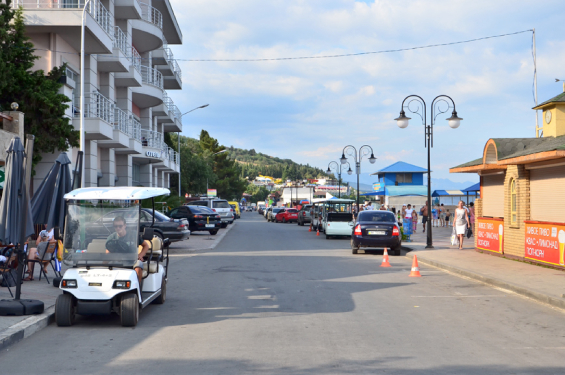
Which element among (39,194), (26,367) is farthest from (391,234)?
(26,367)

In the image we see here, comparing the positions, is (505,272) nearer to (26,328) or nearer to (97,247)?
(97,247)

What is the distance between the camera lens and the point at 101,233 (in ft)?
27.5

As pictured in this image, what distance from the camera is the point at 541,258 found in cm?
1525

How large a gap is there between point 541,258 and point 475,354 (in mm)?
10140

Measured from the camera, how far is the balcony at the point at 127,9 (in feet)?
96.1

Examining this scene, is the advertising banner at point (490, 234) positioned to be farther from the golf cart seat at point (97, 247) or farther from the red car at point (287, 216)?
the red car at point (287, 216)

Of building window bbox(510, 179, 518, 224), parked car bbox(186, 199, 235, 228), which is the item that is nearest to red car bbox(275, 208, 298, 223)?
parked car bbox(186, 199, 235, 228)

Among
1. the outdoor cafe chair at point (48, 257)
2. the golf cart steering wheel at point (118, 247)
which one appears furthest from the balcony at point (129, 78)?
the golf cart steering wheel at point (118, 247)

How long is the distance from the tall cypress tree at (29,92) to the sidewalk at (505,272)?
13.5 meters

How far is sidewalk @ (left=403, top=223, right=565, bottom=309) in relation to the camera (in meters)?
10.7

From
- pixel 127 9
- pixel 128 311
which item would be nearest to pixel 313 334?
pixel 128 311

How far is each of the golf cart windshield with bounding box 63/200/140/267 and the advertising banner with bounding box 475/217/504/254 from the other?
1393 centimetres

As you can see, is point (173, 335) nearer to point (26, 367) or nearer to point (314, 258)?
point (26, 367)

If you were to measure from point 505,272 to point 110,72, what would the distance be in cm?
2272
